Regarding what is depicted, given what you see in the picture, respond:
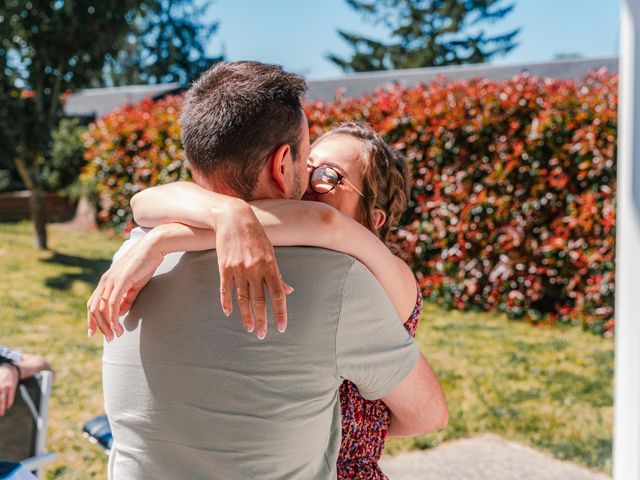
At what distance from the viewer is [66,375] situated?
5367 millimetres

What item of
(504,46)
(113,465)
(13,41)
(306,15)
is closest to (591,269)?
(113,465)

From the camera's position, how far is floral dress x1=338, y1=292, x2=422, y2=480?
1.57m

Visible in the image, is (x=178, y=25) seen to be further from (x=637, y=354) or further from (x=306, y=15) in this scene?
(x=637, y=354)

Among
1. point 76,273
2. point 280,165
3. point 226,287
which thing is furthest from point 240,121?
point 76,273

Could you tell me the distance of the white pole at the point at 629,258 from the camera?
87.2 inches

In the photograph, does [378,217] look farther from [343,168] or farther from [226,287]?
[226,287]

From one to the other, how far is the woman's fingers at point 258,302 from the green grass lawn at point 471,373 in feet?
9.96

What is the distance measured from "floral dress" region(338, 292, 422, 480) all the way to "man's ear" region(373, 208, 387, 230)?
294 mm

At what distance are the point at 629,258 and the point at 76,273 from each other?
24.7 feet

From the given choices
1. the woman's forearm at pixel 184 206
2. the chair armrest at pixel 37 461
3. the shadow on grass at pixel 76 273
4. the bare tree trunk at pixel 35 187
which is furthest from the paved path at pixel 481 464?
the bare tree trunk at pixel 35 187

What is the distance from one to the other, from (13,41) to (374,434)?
9298mm

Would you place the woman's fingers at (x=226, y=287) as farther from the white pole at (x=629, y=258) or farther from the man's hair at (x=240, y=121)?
the white pole at (x=629, y=258)

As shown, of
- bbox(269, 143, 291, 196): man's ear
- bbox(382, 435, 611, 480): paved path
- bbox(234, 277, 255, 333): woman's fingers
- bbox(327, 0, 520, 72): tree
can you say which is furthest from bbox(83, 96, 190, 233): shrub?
bbox(327, 0, 520, 72): tree

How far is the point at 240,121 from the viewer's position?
4.29 ft
